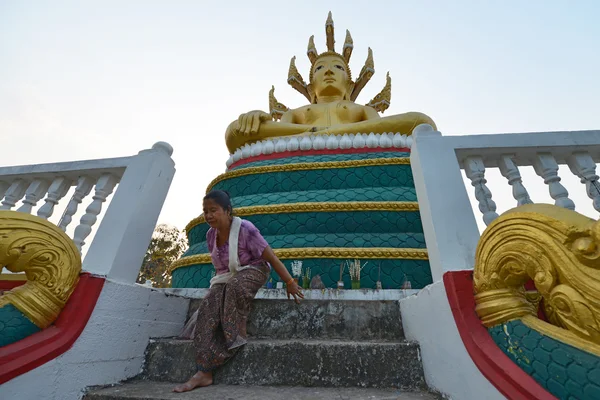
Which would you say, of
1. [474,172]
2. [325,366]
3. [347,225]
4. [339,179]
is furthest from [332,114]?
[325,366]

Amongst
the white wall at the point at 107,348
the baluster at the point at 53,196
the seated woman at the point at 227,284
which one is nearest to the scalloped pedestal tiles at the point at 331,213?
the seated woman at the point at 227,284

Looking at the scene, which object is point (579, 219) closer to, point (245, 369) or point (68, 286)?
point (245, 369)

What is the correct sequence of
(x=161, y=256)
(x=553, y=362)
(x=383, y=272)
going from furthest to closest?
1. (x=161, y=256)
2. (x=383, y=272)
3. (x=553, y=362)

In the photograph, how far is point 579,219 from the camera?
3.53ft

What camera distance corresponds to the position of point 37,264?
5.24ft

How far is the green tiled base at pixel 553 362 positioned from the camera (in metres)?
0.95

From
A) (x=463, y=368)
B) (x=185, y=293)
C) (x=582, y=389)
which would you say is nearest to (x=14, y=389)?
(x=185, y=293)

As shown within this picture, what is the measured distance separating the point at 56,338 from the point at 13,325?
0.19 meters

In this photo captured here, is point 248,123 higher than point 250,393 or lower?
higher

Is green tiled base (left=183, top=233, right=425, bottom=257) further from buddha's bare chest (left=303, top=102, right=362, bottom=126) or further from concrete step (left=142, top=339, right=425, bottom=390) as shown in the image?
buddha's bare chest (left=303, top=102, right=362, bottom=126)

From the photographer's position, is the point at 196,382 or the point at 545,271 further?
the point at 196,382

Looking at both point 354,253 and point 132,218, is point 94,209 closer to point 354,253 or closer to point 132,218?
point 132,218

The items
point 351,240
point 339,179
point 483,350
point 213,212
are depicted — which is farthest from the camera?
point 339,179

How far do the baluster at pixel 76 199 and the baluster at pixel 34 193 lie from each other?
1.05 ft
